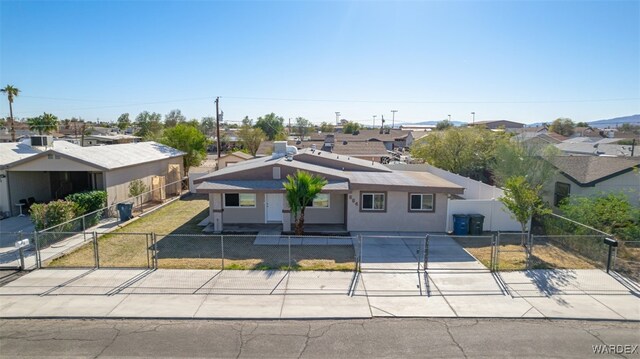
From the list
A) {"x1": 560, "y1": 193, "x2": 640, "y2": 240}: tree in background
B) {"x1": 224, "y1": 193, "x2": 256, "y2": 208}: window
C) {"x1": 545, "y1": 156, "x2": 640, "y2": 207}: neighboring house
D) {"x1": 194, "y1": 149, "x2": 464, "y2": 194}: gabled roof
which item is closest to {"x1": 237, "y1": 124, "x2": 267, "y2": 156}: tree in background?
{"x1": 194, "y1": 149, "x2": 464, "y2": 194}: gabled roof

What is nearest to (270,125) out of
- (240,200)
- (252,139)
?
(252,139)

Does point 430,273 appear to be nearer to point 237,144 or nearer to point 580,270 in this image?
point 580,270

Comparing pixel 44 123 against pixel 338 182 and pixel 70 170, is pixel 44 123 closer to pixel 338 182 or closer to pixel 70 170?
pixel 70 170

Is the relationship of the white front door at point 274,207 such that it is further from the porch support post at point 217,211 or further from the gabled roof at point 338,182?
the porch support post at point 217,211

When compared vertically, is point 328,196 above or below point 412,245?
above

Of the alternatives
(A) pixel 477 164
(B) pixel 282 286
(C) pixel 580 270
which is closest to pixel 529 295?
(C) pixel 580 270

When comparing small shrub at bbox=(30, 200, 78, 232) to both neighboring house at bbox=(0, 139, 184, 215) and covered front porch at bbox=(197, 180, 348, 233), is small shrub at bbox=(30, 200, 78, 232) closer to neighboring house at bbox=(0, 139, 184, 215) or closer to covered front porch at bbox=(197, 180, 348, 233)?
neighboring house at bbox=(0, 139, 184, 215)

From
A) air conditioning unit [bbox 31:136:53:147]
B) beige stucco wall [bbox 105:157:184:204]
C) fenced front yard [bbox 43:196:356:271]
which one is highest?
air conditioning unit [bbox 31:136:53:147]
